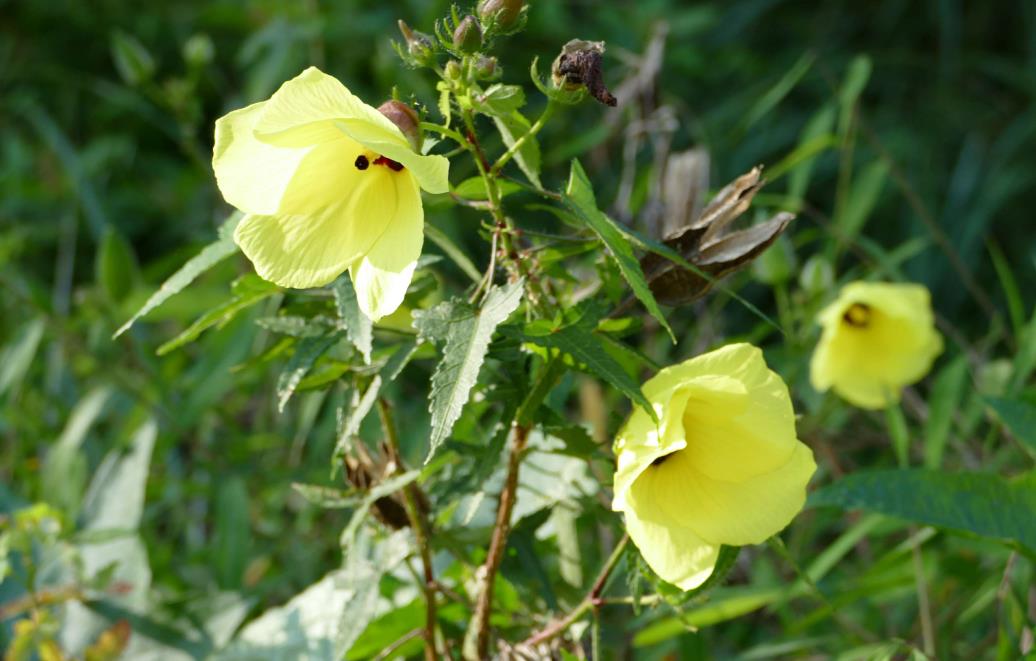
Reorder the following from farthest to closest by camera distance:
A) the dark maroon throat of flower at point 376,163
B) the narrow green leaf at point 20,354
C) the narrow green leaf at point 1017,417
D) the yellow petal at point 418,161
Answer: the narrow green leaf at point 20,354 < the narrow green leaf at point 1017,417 < the dark maroon throat of flower at point 376,163 < the yellow petal at point 418,161

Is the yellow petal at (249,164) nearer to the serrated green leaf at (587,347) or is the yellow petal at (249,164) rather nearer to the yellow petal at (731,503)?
the serrated green leaf at (587,347)

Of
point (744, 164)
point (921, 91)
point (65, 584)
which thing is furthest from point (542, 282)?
point (921, 91)

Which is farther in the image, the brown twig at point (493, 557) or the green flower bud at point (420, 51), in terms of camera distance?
the brown twig at point (493, 557)

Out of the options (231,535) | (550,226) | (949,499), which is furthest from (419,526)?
(550,226)

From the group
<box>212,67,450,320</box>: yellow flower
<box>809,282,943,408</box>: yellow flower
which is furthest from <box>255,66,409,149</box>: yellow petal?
<box>809,282,943,408</box>: yellow flower

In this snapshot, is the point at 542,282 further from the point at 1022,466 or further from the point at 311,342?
the point at 1022,466

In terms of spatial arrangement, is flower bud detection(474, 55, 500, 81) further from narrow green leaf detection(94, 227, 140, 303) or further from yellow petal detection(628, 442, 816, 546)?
narrow green leaf detection(94, 227, 140, 303)

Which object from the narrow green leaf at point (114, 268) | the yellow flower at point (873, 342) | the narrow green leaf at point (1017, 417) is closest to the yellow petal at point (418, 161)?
the narrow green leaf at point (1017, 417)

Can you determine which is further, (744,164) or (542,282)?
(744,164)
